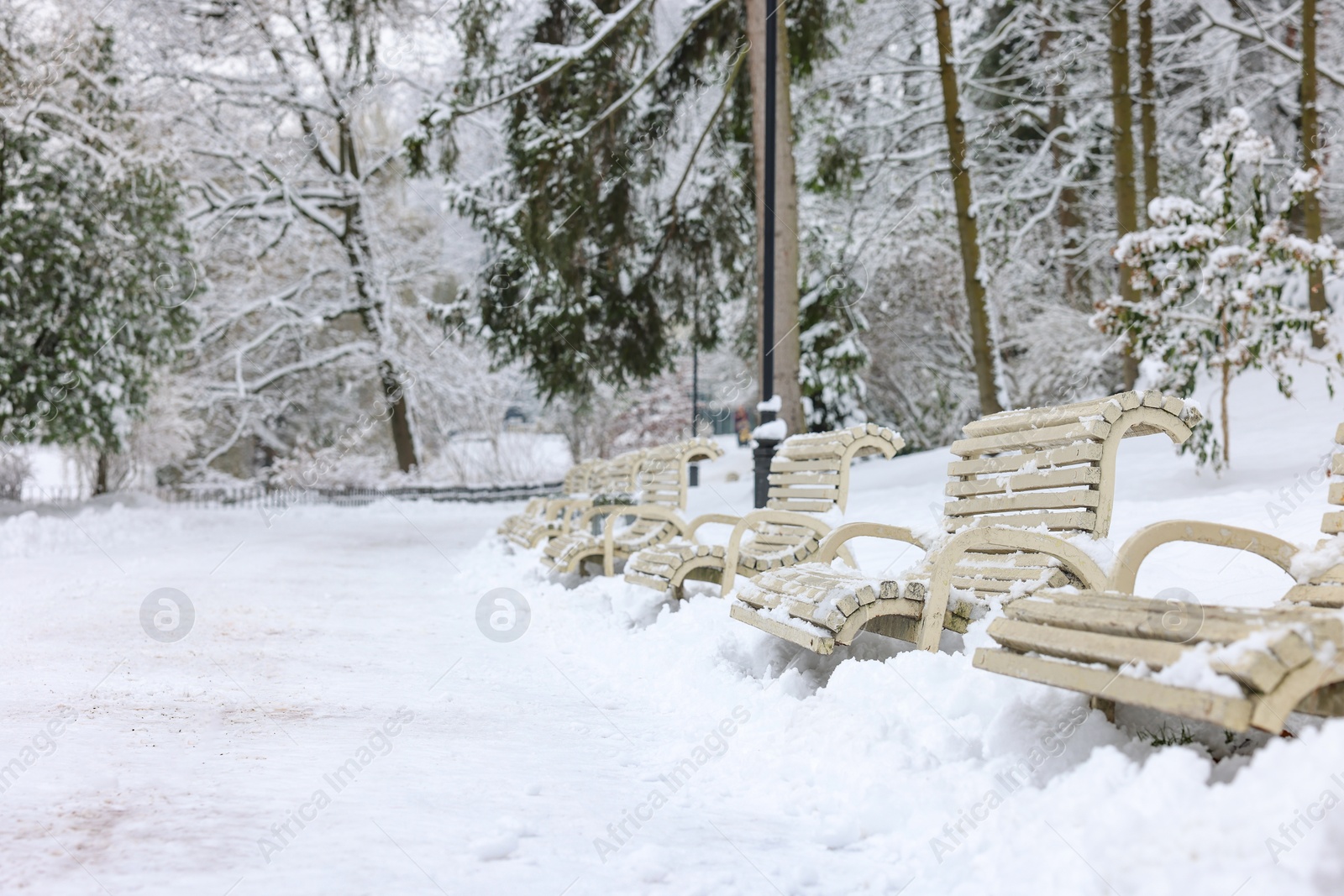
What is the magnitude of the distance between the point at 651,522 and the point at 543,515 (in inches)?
145

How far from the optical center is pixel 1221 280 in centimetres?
883

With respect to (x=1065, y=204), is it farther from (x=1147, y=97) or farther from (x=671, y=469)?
(x=671, y=469)

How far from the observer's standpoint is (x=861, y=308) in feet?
65.8

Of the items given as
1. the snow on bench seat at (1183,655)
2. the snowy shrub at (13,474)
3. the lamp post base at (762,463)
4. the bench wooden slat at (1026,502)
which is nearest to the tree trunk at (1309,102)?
the lamp post base at (762,463)

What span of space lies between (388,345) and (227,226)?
458 centimetres

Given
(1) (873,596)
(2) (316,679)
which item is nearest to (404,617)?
(2) (316,679)

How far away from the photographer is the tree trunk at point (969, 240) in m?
12.1

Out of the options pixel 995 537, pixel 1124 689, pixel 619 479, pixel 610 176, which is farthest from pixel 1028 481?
pixel 610 176

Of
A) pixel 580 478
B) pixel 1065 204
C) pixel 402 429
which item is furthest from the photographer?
pixel 402 429

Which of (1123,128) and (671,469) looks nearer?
(671,469)

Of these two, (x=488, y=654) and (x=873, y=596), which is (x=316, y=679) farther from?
(x=873, y=596)
